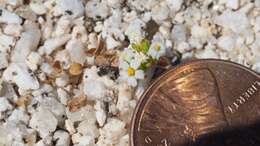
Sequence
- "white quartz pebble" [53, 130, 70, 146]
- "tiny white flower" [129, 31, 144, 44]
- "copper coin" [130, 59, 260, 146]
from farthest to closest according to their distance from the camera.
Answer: "tiny white flower" [129, 31, 144, 44]
"white quartz pebble" [53, 130, 70, 146]
"copper coin" [130, 59, 260, 146]

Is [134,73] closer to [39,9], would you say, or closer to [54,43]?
[54,43]

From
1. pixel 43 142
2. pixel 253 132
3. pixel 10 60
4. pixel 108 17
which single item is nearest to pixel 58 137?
pixel 43 142

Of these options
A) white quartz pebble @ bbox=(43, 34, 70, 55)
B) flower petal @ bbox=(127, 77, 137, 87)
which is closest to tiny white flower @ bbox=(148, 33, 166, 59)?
flower petal @ bbox=(127, 77, 137, 87)

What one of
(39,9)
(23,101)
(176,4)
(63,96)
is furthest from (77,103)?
(176,4)

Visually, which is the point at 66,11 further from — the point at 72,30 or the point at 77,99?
the point at 77,99

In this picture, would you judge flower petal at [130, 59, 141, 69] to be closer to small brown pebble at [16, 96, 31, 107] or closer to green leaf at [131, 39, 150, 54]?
green leaf at [131, 39, 150, 54]
